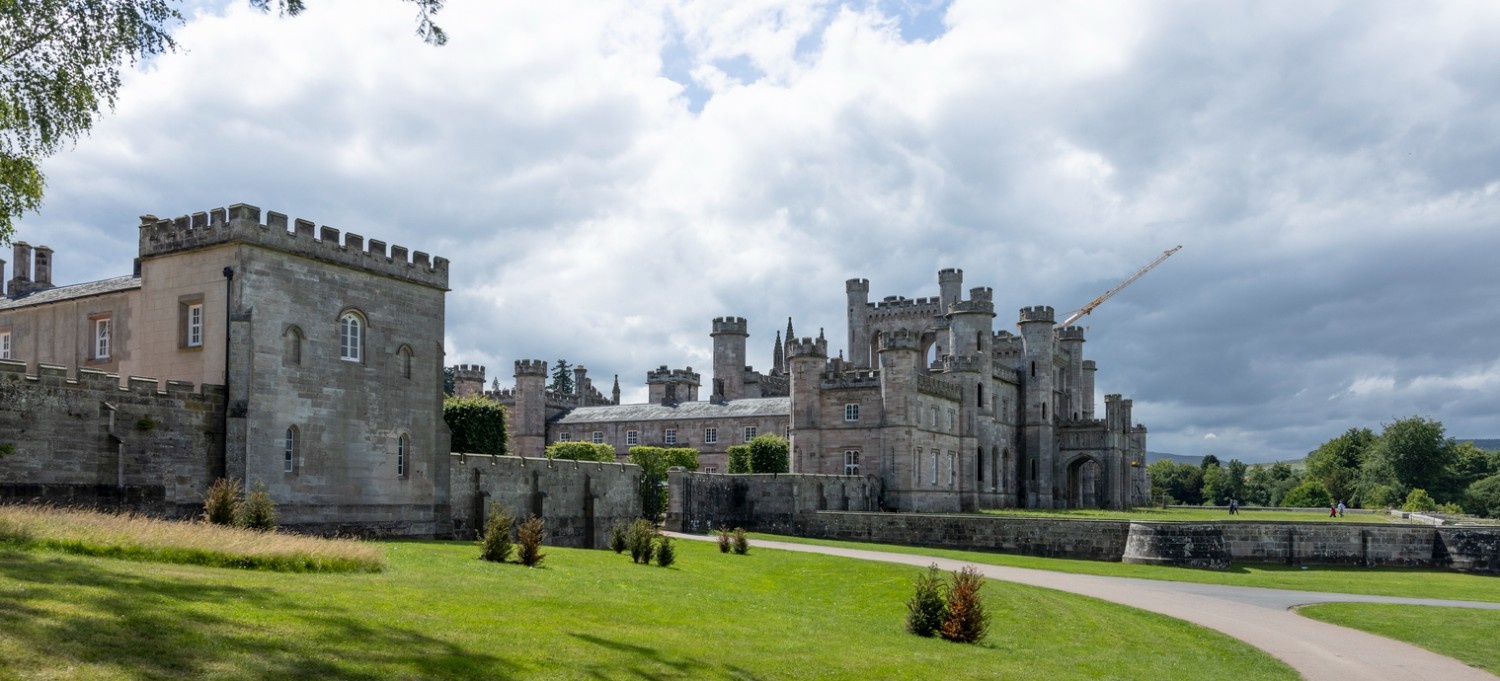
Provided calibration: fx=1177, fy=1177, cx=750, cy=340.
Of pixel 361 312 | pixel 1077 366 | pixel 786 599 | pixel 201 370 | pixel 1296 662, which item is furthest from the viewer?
pixel 1077 366

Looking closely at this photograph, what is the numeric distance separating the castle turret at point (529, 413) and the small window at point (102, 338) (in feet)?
148

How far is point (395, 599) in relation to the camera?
53.3 ft

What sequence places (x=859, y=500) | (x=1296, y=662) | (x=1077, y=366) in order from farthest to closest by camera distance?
(x=1077, y=366)
(x=859, y=500)
(x=1296, y=662)

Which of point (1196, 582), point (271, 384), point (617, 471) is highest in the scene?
point (271, 384)

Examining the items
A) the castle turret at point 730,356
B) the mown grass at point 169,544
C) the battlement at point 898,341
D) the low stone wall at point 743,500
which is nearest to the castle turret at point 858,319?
the castle turret at point 730,356

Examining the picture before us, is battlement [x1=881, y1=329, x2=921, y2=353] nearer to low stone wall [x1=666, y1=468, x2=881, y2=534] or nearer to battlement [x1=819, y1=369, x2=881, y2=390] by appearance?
battlement [x1=819, y1=369, x2=881, y2=390]

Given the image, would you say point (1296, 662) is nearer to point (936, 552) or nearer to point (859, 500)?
point (936, 552)

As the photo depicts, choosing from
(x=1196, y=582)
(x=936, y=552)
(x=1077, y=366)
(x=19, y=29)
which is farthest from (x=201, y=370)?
(x=1077, y=366)

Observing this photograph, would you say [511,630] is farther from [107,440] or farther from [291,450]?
[291,450]

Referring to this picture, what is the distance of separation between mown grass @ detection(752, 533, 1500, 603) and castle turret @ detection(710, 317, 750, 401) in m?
34.8

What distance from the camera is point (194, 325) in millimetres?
30703

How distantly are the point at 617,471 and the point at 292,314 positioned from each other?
52.2 feet

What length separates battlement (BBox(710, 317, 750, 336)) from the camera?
263 feet

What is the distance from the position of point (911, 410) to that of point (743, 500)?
505 inches
